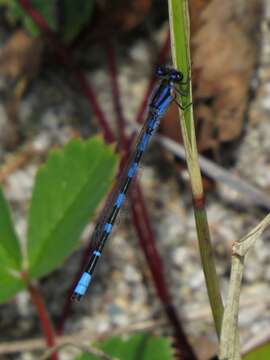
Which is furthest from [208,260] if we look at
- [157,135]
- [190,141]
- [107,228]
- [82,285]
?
[157,135]

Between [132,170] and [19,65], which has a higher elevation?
[19,65]

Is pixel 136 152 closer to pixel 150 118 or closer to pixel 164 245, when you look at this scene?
pixel 150 118

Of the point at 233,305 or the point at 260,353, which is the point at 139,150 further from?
the point at 233,305

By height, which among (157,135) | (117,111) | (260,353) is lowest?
(260,353)

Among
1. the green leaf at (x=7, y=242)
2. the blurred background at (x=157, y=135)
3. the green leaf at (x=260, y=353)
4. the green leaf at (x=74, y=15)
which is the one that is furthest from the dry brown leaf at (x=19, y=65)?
the green leaf at (x=260, y=353)

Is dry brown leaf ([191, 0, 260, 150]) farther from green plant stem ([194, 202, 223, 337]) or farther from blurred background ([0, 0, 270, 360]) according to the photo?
green plant stem ([194, 202, 223, 337])

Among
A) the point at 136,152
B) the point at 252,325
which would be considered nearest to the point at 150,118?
the point at 136,152

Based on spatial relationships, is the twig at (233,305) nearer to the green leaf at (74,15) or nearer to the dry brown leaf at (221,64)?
the dry brown leaf at (221,64)

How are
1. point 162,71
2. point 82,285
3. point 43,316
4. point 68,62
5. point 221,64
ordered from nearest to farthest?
1. point 82,285
2. point 43,316
3. point 162,71
4. point 221,64
5. point 68,62
